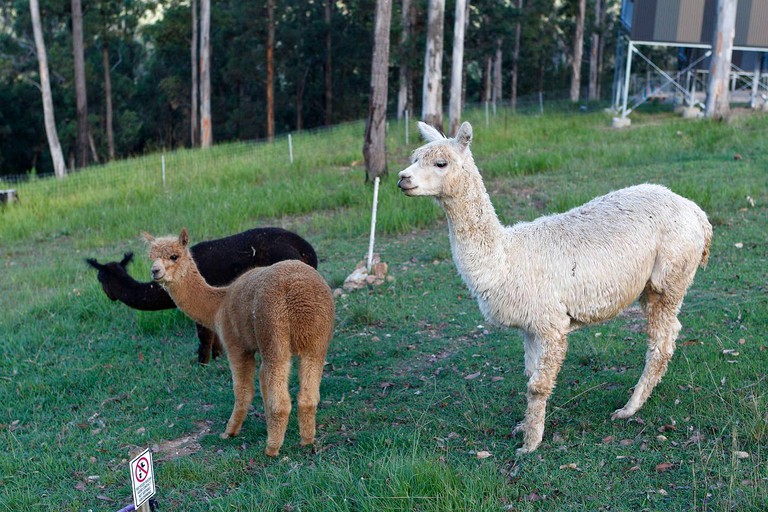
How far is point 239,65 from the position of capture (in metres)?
42.1

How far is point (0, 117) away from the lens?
41.9m

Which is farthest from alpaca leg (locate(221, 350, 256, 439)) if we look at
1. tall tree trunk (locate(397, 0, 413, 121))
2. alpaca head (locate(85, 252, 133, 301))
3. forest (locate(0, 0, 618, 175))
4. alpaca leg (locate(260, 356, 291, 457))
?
forest (locate(0, 0, 618, 175))

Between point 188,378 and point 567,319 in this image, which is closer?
point 567,319

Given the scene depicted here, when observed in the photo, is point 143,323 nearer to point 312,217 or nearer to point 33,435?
point 33,435

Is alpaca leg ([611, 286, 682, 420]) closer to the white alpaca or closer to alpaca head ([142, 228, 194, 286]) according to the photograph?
the white alpaca

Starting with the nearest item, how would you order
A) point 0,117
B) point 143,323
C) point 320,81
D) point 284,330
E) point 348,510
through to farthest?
1. point 348,510
2. point 284,330
3. point 143,323
4. point 0,117
5. point 320,81

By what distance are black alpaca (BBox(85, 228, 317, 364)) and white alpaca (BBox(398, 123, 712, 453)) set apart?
10.7 ft

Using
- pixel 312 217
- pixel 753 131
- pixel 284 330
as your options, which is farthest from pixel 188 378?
pixel 753 131

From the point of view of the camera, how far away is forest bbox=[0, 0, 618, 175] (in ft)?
116

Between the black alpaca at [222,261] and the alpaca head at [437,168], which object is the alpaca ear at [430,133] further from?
the black alpaca at [222,261]

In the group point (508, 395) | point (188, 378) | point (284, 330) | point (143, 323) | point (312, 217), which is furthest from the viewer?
point (312, 217)

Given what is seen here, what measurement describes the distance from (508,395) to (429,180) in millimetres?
2175

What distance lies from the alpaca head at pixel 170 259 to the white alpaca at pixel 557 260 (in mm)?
2378

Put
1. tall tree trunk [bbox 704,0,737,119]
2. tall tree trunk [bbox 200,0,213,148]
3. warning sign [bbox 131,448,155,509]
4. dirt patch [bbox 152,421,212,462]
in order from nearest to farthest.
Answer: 1. warning sign [bbox 131,448,155,509]
2. dirt patch [bbox 152,421,212,462]
3. tall tree trunk [bbox 704,0,737,119]
4. tall tree trunk [bbox 200,0,213,148]
